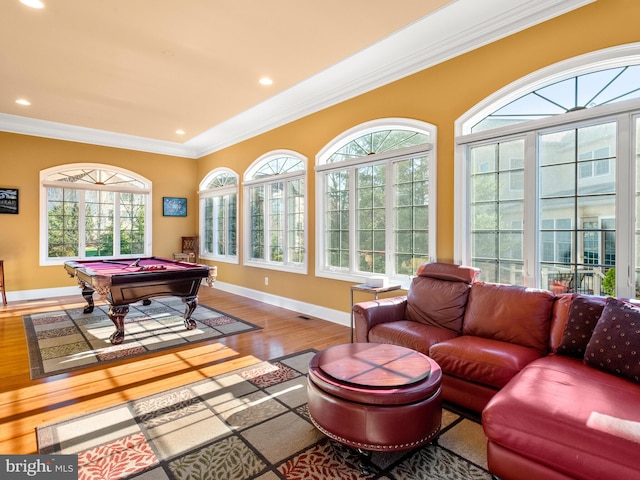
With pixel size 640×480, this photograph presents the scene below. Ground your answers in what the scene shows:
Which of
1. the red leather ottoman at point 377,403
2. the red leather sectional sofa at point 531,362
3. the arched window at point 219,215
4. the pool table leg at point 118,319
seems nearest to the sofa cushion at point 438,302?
the red leather sectional sofa at point 531,362

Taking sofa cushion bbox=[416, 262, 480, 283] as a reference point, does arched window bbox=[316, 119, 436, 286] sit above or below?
above

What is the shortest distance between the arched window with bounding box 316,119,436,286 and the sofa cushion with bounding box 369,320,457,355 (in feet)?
3.41

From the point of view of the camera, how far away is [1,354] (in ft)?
12.0

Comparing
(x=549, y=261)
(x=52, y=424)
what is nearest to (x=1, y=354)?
(x=52, y=424)

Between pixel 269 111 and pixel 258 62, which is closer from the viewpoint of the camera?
pixel 258 62

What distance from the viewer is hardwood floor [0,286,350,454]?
251 centimetres

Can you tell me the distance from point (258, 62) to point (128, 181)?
5147mm

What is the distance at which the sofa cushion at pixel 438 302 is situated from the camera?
305 cm

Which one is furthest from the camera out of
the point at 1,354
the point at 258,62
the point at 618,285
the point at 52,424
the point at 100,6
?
the point at 258,62

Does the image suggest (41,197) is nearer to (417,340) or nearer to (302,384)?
(302,384)

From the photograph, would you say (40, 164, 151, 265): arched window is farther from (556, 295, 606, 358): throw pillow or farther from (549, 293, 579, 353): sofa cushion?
(556, 295, 606, 358): throw pillow

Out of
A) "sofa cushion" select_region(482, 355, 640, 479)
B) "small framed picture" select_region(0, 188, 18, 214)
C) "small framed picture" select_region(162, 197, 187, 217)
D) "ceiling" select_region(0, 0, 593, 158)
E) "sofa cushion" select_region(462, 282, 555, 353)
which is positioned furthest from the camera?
"small framed picture" select_region(162, 197, 187, 217)

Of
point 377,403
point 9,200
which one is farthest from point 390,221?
point 9,200

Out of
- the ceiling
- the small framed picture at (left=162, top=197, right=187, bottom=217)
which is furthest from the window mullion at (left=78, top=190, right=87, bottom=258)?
the ceiling
